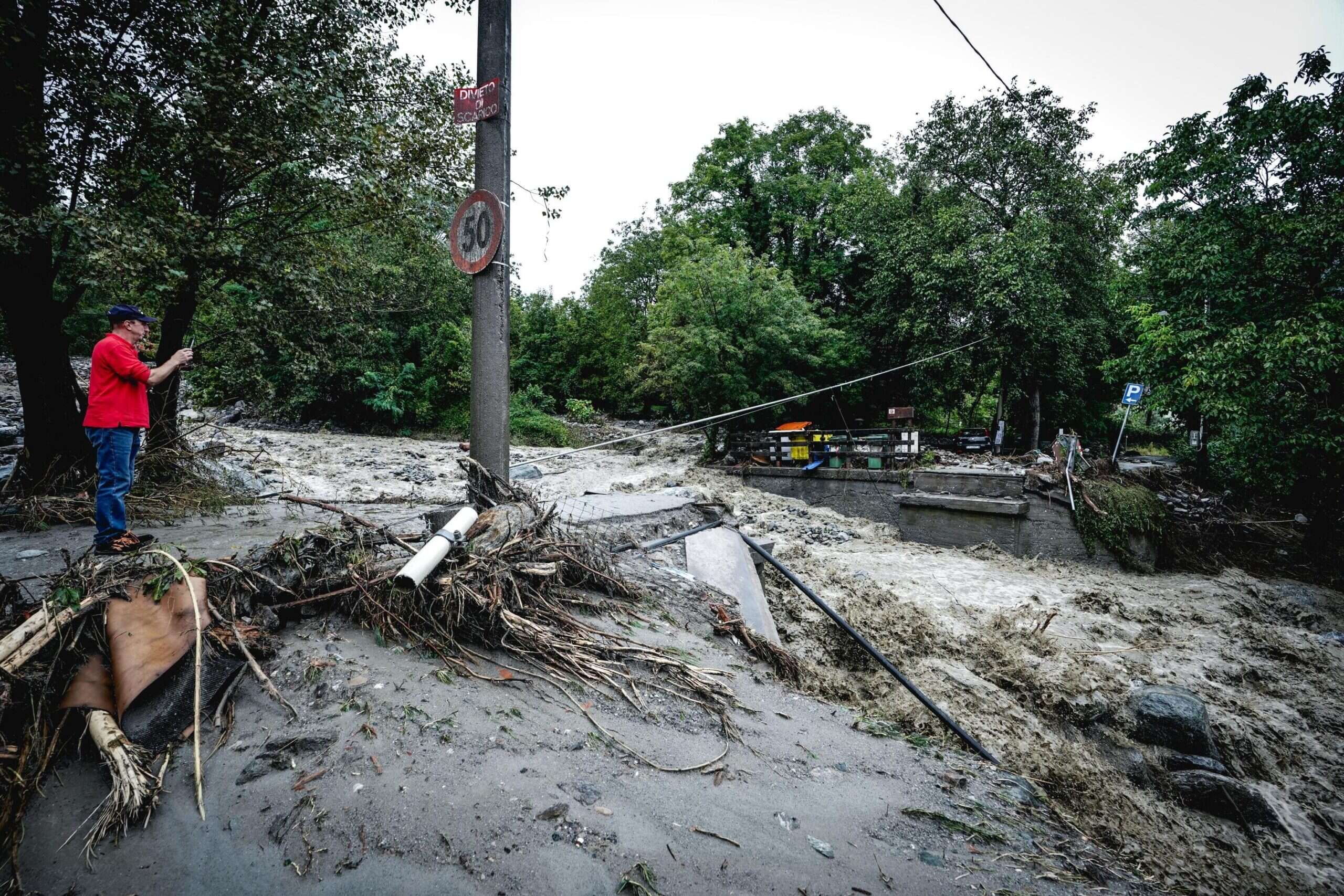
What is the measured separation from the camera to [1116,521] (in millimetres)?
9422

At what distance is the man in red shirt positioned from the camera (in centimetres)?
337

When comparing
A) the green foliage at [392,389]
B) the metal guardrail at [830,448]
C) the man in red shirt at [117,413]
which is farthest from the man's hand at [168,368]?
the green foliage at [392,389]

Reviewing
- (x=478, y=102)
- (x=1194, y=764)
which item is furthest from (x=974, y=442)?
(x=478, y=102)

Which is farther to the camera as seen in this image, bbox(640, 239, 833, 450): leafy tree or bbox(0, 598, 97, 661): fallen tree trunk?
bbox(640, 239, 833, 450): leafy tree

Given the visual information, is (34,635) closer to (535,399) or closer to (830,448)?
(830,448)

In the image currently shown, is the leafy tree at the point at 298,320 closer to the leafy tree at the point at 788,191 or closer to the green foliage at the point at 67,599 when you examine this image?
the green foliage at the point at 67,599

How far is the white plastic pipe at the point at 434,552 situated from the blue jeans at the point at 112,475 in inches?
88.5

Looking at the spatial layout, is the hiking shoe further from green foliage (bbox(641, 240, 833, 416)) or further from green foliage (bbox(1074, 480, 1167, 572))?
green foliage (bbox(641, 240, 833, 416))

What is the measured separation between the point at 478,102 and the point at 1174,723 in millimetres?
6351

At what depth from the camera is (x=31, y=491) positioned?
17.3 feet

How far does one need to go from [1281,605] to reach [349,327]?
14.8 metres

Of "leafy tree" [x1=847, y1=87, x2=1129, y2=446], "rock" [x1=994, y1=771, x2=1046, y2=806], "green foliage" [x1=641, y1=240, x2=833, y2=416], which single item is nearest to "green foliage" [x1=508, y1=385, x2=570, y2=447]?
"green foliage" [x1=641, y1=240, x2=833, y2=416]

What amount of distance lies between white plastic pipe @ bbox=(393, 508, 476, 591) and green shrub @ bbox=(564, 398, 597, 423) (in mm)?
24495

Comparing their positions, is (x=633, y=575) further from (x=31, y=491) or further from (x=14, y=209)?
(x=14, y=209)
